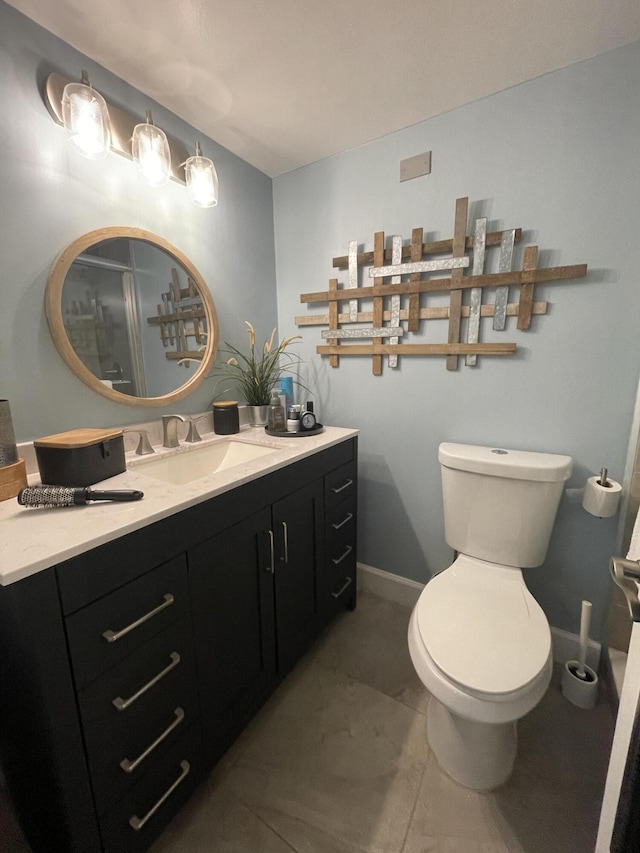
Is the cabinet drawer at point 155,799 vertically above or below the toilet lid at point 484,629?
below

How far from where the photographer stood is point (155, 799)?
2.89ft

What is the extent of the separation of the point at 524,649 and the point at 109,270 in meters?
1.76

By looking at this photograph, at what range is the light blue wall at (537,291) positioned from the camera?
120cm

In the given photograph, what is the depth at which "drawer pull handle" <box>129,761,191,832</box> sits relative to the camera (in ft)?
2.71

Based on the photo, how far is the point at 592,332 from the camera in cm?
127

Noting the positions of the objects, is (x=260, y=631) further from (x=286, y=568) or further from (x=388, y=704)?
(x=388, y=704)

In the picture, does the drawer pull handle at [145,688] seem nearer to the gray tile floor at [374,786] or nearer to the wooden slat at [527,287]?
the gray tile floor at [374,786]

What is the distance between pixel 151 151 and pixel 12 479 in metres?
1.14

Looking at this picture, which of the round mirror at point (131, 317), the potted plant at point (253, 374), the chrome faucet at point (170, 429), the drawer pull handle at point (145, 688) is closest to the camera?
the drawer pull handle at point (145, 688)

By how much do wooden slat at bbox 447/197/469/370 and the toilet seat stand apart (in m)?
0.86

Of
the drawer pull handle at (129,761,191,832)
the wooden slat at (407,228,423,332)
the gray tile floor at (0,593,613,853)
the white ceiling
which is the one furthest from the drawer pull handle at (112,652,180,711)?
the white ceiling

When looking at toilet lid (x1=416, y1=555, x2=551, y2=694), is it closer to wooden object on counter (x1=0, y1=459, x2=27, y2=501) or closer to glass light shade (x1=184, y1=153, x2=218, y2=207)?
wooden object on counter (x1=0, y1=459, x2=27, y2=501)

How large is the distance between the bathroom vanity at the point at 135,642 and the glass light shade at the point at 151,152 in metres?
1.03

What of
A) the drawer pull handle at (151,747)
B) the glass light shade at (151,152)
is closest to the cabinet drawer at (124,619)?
the drawer pull handle at (151,747)
